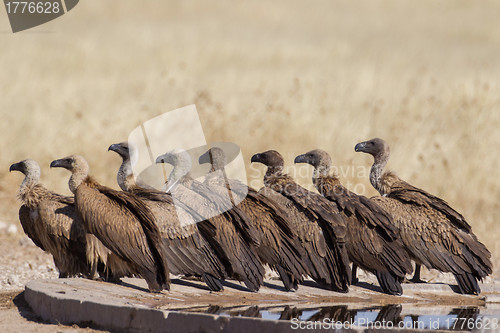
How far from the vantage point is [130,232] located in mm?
8758

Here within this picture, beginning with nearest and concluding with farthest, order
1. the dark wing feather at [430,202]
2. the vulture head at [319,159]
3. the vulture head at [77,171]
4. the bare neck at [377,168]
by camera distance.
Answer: the dark wing feather at [430,202], the vulture head at [77,171], the vulture head at [319,159], the bare neck at [377,168]

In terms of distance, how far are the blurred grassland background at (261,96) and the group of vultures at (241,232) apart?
17.8 feet

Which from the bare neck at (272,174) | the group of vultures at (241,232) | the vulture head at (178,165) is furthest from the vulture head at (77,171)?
the bare neck at (272,174)

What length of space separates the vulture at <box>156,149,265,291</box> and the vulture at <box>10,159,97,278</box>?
106 cm

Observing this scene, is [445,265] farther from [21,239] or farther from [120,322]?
[21,239]

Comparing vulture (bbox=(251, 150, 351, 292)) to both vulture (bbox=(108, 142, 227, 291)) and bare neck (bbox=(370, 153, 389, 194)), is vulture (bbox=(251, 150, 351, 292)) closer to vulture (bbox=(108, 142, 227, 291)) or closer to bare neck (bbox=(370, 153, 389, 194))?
vulture (bbox=(108, 142, 227, 291))

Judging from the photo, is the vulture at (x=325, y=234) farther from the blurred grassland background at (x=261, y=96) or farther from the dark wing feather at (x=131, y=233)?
the blurred grassland background at (x=261, y=96)

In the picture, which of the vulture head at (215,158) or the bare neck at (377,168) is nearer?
the vulture head at (215,158)

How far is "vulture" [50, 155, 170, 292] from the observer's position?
344 inches

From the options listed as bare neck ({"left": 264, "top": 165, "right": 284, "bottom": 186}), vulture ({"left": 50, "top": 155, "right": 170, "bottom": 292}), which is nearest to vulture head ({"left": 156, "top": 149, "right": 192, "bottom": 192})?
bare neck ({"left": 264, "top": 165, "right": 284, "bottom": 186})

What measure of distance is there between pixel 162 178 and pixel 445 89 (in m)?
9.18

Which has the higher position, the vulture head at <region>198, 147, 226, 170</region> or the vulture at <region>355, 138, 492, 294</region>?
the vulture head at <region>198, 147, 226, 170</region>

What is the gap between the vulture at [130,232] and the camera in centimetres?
873

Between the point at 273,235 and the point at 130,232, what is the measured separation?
1554 millimetres
